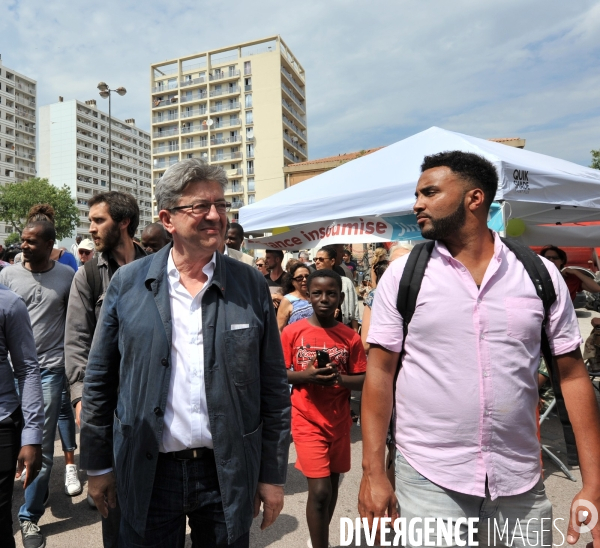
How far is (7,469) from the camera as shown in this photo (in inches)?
92.4

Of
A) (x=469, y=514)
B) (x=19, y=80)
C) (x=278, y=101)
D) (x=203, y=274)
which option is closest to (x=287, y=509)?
(x=469, y=514)

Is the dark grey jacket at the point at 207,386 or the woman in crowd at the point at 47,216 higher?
the woman in crowd at the point at 47,216

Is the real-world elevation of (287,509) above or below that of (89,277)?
below

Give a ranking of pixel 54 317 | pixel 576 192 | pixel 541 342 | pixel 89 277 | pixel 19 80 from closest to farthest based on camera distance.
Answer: pixel 541 342 → pixel 89 277 → pixel 54 317 → pixel 576 192 → pixel 19 80

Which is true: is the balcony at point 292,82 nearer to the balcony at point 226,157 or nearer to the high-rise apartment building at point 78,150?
the balcony at point 226,157

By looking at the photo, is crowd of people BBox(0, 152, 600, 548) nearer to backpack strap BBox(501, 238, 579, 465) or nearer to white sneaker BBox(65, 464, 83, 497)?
backpack strap BBox(501, 238, 579, 465)

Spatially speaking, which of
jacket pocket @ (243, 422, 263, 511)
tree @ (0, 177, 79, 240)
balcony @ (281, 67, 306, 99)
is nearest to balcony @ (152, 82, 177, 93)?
balcony @ (281, 67, 306, 99)

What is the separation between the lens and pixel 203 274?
6.64 feet

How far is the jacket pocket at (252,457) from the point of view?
6.10ft

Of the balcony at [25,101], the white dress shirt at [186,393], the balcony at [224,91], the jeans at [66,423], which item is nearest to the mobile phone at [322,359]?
the white dress shirt at [186,393]

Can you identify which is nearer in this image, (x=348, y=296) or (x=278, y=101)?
(x=348, y=296)

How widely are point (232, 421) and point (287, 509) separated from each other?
2427mm

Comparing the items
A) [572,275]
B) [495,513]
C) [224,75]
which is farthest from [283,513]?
[224,75]

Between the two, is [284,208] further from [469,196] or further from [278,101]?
[278,101]
